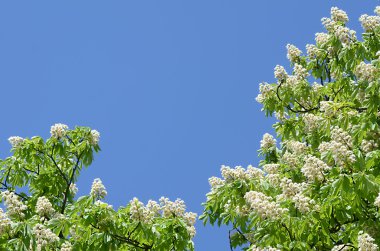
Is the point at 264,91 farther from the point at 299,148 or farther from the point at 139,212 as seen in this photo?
the point at 139,212

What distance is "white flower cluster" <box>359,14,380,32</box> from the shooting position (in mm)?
12203

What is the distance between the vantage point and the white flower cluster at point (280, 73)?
1310cm

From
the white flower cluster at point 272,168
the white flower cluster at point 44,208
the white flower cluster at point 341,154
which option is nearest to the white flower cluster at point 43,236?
the white flower cluster at point 44,208

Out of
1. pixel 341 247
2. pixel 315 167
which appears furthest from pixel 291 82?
pixel 341 247

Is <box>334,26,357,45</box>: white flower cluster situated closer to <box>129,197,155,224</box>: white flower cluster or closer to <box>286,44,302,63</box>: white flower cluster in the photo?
<box>286,44,302,63</box>: white flower cluster

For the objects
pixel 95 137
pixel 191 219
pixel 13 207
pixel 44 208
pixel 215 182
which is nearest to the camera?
pixel 13 207

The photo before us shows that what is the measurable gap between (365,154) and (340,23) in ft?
14.0

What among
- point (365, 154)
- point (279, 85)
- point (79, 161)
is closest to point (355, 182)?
point (365, 154)

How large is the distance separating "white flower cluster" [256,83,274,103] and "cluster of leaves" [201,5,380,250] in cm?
2

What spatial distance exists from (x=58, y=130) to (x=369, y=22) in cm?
578

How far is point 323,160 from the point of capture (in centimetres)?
1028

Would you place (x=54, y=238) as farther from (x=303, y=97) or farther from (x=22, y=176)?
(x=303, y=97)

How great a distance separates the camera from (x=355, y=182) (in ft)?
28.3

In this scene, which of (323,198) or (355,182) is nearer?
(355,182)
